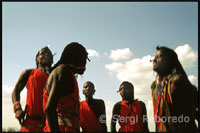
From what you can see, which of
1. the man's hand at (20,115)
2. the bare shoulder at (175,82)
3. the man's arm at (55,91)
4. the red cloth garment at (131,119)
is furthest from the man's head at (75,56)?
the red cloth garment at (131,119)

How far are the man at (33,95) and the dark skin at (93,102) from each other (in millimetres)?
4017

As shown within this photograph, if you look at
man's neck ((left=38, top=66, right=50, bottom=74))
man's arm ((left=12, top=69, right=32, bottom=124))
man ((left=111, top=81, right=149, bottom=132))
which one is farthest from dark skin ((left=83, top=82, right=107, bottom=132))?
man's arm ((left=12, top=69, right=32, bottom=124))

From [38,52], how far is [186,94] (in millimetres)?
3880

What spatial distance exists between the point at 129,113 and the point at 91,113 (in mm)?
1444

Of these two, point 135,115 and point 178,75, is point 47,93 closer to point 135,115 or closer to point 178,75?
point 178,75

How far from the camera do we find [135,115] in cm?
901

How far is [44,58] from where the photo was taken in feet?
20.0

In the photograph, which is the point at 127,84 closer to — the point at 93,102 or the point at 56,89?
the point at 93,102

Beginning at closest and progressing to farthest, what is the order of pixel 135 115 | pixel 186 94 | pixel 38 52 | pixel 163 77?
pixel 186 94
pixel 163 77
pixel 38 52
pixel 135 115

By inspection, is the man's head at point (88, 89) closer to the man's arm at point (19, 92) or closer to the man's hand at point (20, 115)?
the man's arm at point (19, 92)

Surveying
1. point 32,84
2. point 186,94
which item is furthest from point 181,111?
point 32,84

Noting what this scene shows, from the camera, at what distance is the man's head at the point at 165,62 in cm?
415

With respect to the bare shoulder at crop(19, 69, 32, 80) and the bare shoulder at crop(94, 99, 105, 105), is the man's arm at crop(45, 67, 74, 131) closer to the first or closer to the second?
the bare shoulder at crop(19, 69, 32, 80)

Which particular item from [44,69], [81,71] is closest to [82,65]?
[81,71]
